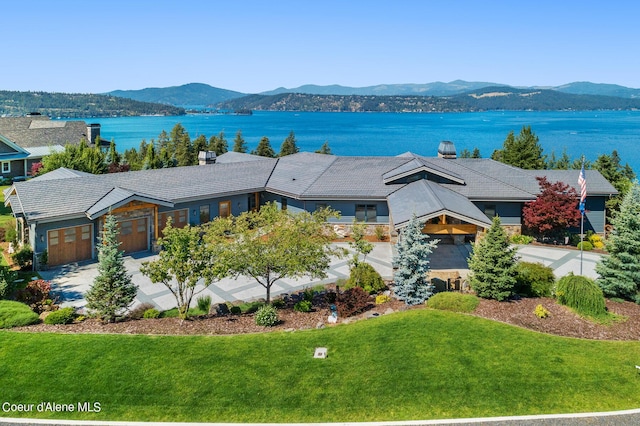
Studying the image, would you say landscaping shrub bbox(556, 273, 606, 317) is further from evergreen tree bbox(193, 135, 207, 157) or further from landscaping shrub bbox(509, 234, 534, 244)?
evergreen tree bbox(193, 135, 207, 157)

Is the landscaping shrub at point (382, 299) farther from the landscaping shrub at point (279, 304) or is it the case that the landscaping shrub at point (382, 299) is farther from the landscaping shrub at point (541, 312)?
the landscaping shrub at point (541, 312)

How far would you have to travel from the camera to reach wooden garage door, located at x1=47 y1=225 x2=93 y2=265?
2578 cm

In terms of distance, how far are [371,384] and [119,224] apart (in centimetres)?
1982

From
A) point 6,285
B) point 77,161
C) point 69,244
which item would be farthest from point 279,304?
point 77,161

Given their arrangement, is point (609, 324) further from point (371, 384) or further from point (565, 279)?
point (371, 384)

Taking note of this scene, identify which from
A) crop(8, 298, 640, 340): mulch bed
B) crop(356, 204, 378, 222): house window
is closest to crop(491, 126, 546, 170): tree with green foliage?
crop(356, 204, 378, 222): house window

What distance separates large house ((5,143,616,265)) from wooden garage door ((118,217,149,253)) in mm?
57

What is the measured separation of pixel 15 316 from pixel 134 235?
1175 cm

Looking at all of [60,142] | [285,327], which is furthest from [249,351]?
[60,142]

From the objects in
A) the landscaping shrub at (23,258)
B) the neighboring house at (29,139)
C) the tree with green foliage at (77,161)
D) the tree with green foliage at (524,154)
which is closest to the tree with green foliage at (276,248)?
the landscaping shrub at (23,258)

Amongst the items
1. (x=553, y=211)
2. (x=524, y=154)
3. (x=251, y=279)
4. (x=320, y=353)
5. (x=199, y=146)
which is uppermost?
(x=199, y=146)

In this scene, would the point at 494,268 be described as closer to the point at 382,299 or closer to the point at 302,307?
the point at 382,299

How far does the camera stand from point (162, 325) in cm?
1734

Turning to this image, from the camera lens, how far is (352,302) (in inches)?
743
